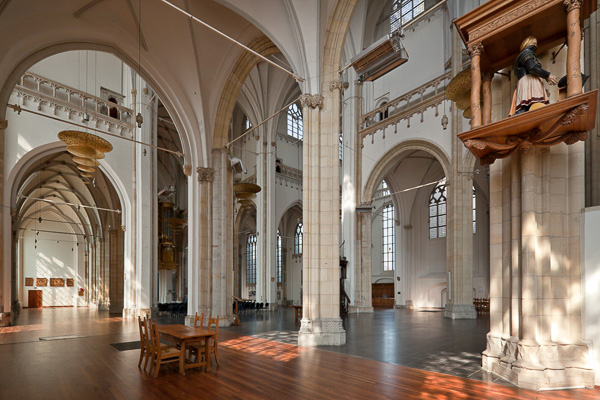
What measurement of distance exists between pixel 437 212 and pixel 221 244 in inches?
556

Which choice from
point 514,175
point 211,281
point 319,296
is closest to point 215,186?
point 211,281

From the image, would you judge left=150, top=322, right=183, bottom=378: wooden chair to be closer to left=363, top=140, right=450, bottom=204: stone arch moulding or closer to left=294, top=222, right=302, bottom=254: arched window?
left=363, top=140, right=450, bottom=204: stone arch moulding

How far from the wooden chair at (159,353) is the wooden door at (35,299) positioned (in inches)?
1219

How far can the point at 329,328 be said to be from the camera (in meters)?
9.20

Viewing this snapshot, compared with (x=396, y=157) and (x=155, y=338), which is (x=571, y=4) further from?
(x=396, y=157)

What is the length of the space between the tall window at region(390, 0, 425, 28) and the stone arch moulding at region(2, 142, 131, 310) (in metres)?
15.2

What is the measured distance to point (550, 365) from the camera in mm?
5453

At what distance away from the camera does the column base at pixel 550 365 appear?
5.38 metres

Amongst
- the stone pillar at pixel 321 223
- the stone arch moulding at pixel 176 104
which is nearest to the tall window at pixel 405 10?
the stone arch moulding at pixel 176 104

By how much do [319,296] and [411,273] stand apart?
1537 cm

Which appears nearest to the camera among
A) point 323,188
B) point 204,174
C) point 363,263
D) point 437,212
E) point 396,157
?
point 323,188

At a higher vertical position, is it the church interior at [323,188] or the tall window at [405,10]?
the tall window at [405,10]

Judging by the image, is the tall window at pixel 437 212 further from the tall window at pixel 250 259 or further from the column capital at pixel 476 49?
the column capital at pixel 476 49

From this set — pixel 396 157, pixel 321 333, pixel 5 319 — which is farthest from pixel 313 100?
pixel 5 319
